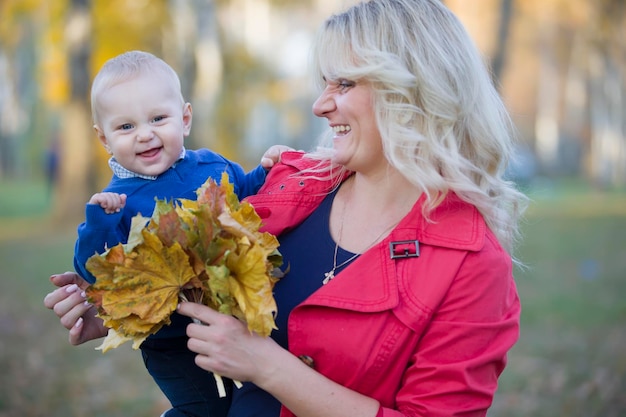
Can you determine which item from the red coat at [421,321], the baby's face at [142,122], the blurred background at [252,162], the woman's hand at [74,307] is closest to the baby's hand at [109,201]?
the baby's face at [142,122]

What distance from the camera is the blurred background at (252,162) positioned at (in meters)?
6.60

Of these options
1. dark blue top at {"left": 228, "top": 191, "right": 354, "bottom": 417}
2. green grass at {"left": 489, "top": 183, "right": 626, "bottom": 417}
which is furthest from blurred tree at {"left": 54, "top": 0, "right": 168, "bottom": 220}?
dark blue top at {"left": 228, "top": 191, "right": 354, "bottom": 417}

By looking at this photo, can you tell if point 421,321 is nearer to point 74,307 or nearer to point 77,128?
point 74,307

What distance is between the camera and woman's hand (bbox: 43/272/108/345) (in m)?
2.96

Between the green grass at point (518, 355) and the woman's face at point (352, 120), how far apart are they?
4.26 ft

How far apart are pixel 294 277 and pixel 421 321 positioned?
1.69 feet

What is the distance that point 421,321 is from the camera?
2594mm

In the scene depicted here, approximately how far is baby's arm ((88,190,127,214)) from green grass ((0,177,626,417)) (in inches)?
78.2

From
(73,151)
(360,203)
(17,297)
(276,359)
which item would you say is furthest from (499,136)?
(73,151)

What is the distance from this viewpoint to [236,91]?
26.0m

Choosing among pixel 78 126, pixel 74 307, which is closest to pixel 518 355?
pixel 74 307

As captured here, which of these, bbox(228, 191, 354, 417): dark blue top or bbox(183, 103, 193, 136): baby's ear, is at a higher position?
bbox(183, 103, 193, 136): baby's ear

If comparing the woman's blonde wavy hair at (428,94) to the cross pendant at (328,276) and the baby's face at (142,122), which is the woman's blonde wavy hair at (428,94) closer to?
the cross pendant at (328,276)

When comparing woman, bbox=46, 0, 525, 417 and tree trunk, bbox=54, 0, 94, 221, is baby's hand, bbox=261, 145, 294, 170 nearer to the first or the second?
woman, bbox=46, 0, 525, 417
